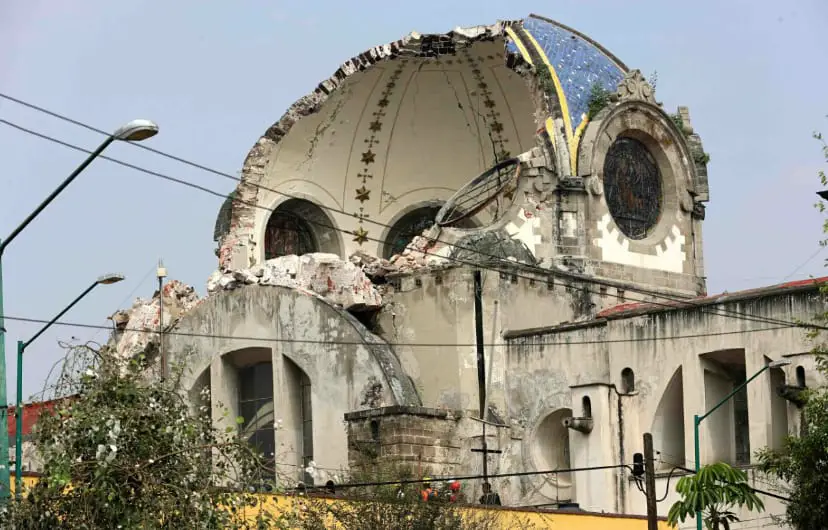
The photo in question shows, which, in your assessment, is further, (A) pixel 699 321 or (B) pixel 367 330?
(B) pixel 367 330

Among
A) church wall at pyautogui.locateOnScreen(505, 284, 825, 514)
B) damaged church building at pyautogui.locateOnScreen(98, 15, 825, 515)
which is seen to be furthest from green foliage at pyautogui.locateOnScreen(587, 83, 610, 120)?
church wall at pyautogui.locateOnScreen(505, 284, 825, 514)

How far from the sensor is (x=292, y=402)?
122 ft

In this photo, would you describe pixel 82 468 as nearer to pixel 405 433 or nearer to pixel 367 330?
pixel 405 433

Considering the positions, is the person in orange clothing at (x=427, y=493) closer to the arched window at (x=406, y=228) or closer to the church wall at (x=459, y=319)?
the church wall at (x=459, y=319)

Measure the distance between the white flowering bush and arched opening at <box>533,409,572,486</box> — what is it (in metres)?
15.9

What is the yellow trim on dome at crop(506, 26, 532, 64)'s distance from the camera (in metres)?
39.1

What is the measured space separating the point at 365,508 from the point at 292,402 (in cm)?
1004

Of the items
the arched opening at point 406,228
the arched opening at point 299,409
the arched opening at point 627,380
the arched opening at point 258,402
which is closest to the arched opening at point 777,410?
the arched opening at point 627,380

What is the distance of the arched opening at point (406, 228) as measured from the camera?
4397 centimetres

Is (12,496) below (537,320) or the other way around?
below

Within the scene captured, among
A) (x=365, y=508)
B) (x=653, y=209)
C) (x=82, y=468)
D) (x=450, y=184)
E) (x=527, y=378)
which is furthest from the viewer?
(x=450, y=184)

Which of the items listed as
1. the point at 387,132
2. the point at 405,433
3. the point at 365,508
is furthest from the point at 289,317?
the point at 365,508

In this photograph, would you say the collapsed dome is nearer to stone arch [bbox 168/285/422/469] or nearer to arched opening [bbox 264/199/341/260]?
arched opening [bbox 264/199/341/260]

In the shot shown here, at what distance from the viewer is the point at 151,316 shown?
4009 centimetres
